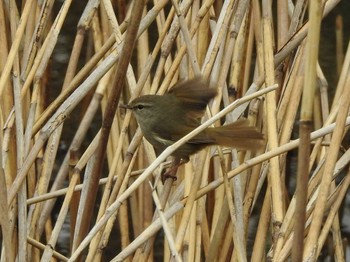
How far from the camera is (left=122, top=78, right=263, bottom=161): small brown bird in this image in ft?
6.77

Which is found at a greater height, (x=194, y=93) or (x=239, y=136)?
(x=194, y=93)

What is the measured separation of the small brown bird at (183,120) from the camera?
206 cm

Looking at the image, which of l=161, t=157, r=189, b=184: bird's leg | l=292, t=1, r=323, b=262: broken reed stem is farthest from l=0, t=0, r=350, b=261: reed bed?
l=292, t=1, r=323, b=262: broken reed stem

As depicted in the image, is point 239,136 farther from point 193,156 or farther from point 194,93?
point 193,156

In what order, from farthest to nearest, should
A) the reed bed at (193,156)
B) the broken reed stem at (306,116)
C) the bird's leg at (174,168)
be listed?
the bird's leg at (174,168) < the reed bed at (193,156) < the broken reed stem at (306,116)

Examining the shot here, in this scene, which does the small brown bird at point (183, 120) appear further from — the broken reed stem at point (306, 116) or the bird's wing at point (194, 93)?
the broken reed stem at point (306, 116)

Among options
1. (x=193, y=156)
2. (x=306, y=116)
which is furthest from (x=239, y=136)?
(x=306, y=116)

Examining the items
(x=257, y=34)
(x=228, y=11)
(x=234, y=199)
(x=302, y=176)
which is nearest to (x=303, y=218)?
(x=302, y=176)

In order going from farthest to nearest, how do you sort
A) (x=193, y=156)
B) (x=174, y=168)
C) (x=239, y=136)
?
(x=193, y=156) → (x=174, y=168) → (x=239, y=136)

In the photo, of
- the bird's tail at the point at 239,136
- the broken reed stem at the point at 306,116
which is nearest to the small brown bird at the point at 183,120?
the bird's tail at the point at 239,136

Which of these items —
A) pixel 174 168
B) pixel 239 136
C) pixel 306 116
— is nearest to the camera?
pixel 306 116

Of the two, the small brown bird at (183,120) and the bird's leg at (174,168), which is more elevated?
the small brown bird at (183,120)

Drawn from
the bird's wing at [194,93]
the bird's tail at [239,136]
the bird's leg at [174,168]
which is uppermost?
the bird's wing at [194,93]

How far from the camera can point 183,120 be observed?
87.3 inches
